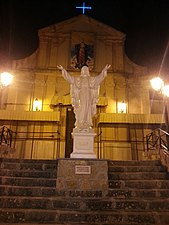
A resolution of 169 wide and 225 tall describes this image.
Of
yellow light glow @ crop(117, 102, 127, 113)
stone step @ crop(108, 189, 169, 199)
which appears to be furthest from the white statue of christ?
yellow light glow @ crop(117, 102, 127, 113)

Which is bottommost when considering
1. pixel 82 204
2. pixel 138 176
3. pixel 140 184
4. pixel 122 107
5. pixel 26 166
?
pixel 82 204

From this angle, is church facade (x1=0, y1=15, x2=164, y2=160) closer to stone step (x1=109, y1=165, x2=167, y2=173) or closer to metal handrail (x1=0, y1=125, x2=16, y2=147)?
metal handrail (x1=0, y1=125, x2=16, y2=147)

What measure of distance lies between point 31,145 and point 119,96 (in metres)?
6.07

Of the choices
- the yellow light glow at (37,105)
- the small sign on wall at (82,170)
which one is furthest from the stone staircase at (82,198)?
the yellow light glow at (37,105)

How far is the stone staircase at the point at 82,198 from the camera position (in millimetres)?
4750

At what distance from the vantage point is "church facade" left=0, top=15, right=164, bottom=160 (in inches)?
474

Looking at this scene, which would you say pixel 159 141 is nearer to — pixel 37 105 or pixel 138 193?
pixel 138 193

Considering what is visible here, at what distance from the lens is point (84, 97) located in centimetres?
704

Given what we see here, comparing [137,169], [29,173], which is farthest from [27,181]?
[137,169]

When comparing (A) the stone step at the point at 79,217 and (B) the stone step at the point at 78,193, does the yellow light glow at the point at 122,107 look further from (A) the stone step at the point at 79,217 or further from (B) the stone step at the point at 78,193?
(A) the stone step at the point at 79,217

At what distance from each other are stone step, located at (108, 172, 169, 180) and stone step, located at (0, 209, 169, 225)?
158cm

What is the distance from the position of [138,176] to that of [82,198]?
1944 mm

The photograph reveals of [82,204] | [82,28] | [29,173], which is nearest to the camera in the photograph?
[82,204]

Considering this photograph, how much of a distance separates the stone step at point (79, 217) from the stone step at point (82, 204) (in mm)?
292
